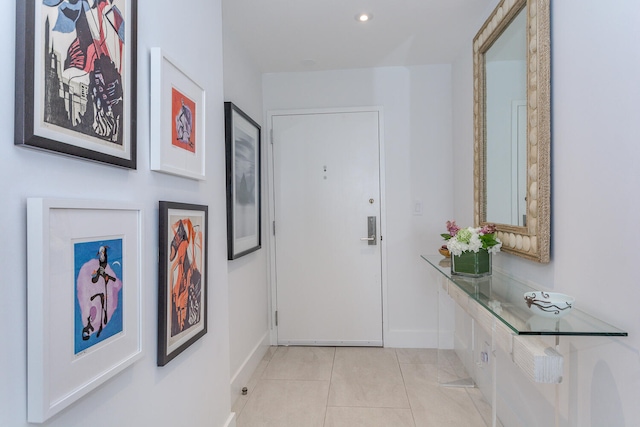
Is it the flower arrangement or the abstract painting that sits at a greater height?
the abstract painting

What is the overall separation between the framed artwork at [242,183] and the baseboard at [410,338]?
4.62 ft

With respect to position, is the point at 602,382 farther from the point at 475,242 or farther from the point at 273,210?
the point at 273,210

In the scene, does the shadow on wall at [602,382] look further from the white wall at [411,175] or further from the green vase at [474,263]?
the white wall at [411,175]

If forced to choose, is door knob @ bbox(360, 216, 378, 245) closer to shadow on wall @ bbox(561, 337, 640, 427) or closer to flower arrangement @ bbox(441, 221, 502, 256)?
flower arrangement @ bbox(441, 221, 502, 256)

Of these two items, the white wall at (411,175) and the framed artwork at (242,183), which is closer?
the framed artwork at (242,183)

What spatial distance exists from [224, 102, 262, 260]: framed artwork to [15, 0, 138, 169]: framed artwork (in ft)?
4.27

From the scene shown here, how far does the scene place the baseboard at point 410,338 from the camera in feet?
10.8

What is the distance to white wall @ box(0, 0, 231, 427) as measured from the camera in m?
0.72

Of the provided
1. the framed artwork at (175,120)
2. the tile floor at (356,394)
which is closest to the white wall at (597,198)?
the tile floor at (356,394)


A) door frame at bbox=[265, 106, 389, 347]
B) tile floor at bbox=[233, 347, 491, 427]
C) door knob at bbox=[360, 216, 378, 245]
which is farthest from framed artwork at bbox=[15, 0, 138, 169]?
door knob at bbox=[360, 216, 378, 245]

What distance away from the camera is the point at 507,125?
1944mm

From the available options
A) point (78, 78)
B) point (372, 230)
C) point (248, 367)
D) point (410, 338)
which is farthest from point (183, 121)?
point (410, 338)

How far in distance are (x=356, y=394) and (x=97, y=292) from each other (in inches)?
78.2

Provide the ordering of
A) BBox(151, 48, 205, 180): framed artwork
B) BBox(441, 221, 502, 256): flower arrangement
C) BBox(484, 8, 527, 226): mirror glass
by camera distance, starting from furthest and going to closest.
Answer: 1. BBox(441, 221, 502, 256): flower arrangement
2. BBox(484, 8, 527, 226): mirror glass
3. BBox(151, 48, 205, 180): framed artwork
